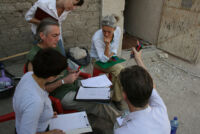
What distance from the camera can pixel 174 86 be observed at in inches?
145

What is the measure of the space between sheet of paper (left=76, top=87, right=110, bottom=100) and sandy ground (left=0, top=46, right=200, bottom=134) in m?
0.78

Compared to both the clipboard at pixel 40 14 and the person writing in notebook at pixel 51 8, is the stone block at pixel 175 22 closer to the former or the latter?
the person writing in notebook at pixel 51 8

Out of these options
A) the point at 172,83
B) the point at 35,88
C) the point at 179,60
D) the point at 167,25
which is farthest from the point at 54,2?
the point at 179,60

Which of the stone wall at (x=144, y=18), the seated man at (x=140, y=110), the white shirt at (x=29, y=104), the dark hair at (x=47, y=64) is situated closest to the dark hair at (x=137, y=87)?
the seated man at (x=140, y=110)

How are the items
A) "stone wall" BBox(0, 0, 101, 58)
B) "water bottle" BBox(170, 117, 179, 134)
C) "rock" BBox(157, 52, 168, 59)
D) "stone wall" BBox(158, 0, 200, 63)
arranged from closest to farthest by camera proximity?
"water bottle" BBox(170, 117, 179, 134) < "stone wall" BBox(0, 0, 101, 58) < "stone wall" BBox(158, 0, 200, 63) < "rock" BBox(157, 52, 168, 59)

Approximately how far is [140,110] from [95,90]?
778 mm

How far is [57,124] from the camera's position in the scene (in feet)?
5.37

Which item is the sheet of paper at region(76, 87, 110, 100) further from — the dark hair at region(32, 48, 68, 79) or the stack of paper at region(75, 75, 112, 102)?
the dark hair at region(32, 48, 68, 79)

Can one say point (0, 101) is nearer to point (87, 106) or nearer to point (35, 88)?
point (87, 106)

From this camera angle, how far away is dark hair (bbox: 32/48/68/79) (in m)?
1.28

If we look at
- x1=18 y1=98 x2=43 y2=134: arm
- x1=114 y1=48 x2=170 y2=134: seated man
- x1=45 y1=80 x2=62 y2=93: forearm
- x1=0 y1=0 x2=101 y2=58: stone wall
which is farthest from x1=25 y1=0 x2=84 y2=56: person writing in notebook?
→ x1=114 y1=48 x2=170 y2=134: seated man

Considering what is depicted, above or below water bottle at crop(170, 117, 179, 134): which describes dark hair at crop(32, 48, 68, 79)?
above

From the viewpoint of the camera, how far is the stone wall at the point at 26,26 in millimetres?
3230

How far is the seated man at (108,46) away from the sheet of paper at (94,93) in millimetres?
806
